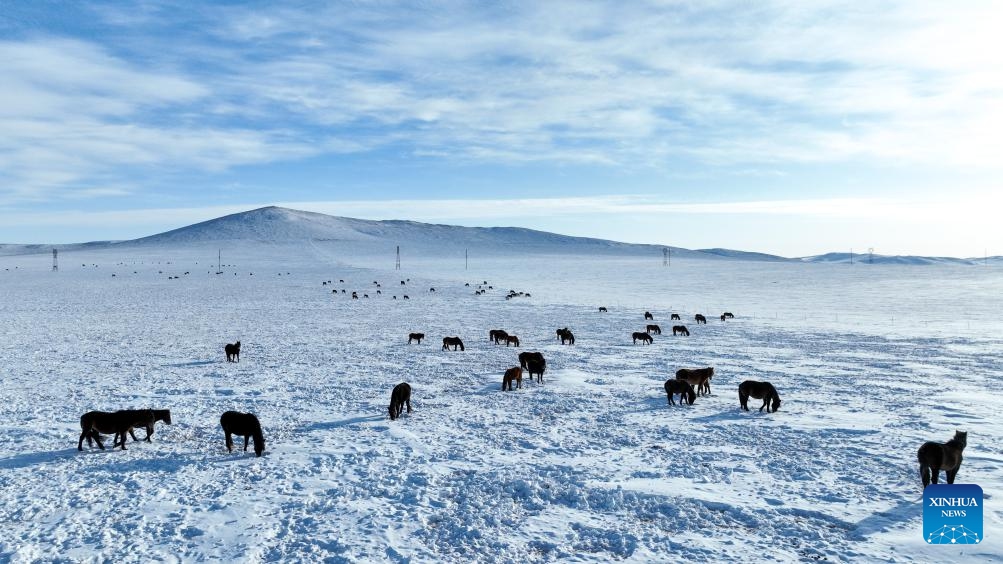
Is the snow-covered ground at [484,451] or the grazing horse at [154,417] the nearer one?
the snow-covered ground at [484,451]

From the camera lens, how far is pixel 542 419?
14.5m

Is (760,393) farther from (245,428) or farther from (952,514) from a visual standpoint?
(245,428)

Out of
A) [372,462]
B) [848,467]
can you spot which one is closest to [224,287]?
[372,462]

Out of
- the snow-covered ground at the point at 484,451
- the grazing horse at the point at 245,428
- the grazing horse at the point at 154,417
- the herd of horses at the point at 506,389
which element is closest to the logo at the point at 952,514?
the snow-covered ground at the point at 484,451

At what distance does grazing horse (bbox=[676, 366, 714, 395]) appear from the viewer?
17047 mm

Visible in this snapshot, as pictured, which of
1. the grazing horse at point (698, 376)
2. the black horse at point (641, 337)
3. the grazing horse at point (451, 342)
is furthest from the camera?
the black horse at point (641, 337)

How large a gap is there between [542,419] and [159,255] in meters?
150

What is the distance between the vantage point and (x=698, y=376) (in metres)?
17.2

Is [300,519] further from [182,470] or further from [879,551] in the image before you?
[879,551]

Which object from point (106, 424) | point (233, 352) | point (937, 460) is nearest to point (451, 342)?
point (233, 352)

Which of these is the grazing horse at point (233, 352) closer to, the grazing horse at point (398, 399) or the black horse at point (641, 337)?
the grazing horse at point (398, 399)

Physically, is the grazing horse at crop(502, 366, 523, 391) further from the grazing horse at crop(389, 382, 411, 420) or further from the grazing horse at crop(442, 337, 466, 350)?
the grazing horse at crop(442, 337, 466, 350)

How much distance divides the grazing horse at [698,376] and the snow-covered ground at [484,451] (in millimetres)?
597

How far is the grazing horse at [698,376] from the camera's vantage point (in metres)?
17.0
